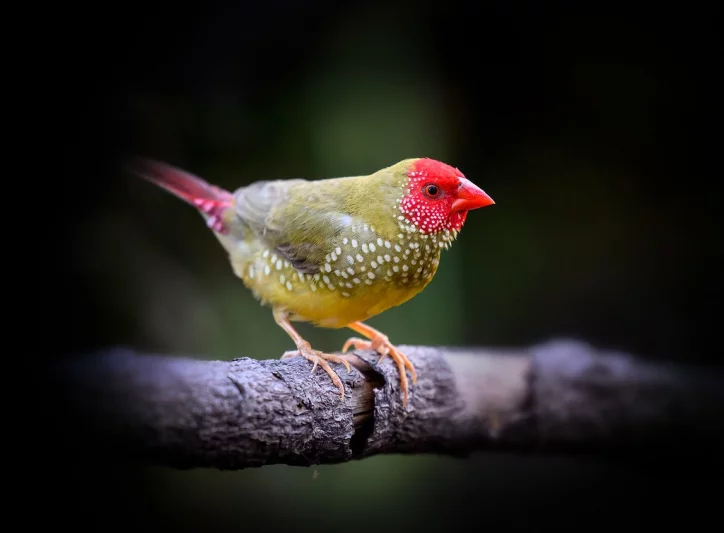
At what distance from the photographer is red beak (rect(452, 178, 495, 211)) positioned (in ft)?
5.88

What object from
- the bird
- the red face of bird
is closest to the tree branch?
the bird

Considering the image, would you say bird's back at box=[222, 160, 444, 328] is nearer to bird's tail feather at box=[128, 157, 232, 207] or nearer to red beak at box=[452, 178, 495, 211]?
red beak at box=[452, 178, 495, 211]

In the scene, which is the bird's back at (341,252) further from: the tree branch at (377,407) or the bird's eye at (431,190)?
the tree branch at (377,407)

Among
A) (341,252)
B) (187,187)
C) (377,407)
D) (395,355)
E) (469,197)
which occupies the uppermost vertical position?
(187,187)

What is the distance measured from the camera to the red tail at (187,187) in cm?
220

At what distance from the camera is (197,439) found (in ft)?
4.33

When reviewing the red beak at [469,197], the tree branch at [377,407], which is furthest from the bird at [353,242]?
the tree branch at [377,407]

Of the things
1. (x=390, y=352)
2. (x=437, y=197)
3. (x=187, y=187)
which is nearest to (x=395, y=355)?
(x=390, y=352)

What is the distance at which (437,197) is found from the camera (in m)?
1.86

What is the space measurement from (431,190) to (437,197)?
28mm

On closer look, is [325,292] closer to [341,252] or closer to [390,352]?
[341,252]

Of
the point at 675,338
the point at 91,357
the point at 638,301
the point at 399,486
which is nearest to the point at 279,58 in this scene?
the point at 91,357

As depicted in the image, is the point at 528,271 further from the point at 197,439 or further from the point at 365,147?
the point at 197,439

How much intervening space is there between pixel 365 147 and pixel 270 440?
159 centimetres
